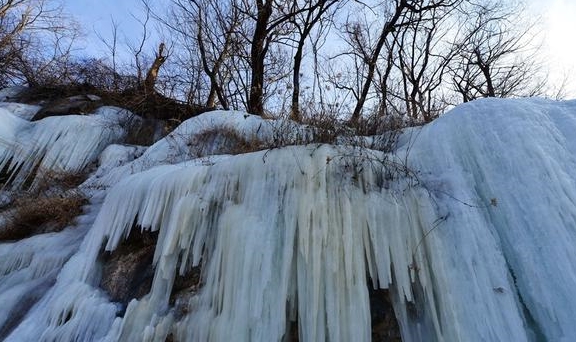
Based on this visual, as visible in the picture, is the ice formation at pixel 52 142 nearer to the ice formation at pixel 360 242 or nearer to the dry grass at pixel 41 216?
the dry grass at pixel 41 216

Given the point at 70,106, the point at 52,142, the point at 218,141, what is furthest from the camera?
the point at 70,106

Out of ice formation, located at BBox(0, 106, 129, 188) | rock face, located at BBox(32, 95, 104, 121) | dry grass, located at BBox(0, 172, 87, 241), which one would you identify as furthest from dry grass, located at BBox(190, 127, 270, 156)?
rock face, located at BBox(32, 95, 104, 121)

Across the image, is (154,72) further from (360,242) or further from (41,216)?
(360,242)

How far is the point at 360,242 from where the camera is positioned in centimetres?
270

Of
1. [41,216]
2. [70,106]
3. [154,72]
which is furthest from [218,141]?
[154,72]

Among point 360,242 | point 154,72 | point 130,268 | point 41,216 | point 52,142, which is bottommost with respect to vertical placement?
point 130,268

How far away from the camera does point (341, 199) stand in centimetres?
289

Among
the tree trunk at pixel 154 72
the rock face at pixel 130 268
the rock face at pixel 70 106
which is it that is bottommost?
the rock face at pixel 130 268

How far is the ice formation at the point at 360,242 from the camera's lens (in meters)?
2.38

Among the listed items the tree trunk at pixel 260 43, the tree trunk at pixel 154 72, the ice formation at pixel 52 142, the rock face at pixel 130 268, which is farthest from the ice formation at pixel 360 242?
the tree trunk at pixel 260 43

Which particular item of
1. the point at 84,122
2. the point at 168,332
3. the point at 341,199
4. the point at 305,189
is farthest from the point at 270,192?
the point at 84,122

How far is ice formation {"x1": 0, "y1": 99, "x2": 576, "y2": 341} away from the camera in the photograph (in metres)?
2.38

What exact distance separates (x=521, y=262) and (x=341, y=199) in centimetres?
121

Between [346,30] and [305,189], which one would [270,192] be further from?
[346,30]
